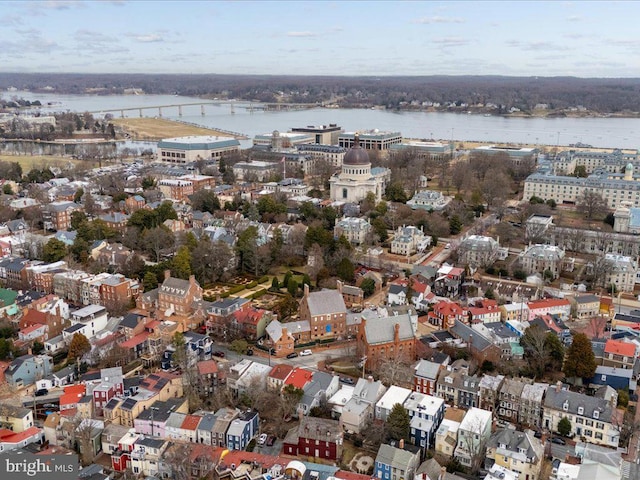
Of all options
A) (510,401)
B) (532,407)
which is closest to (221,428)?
(510,401)

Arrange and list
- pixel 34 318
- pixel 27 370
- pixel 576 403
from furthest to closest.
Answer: pixel 34 318, pixel 27 370, pixel 576 403

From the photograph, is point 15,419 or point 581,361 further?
point 581,361

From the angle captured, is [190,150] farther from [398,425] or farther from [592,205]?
[398,425]

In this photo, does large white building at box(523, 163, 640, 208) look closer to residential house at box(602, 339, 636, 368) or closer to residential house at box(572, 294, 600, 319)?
residential house at box(572, 294, 600, 319)

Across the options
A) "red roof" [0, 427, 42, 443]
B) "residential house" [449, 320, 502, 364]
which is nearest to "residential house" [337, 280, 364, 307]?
"residential house" [449, 320, 502, 364]

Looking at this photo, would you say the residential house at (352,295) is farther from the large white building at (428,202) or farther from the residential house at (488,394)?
the large white building at (428,202)

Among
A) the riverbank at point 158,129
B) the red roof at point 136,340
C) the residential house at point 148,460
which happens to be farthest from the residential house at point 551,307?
the riverbank at point 158,129
